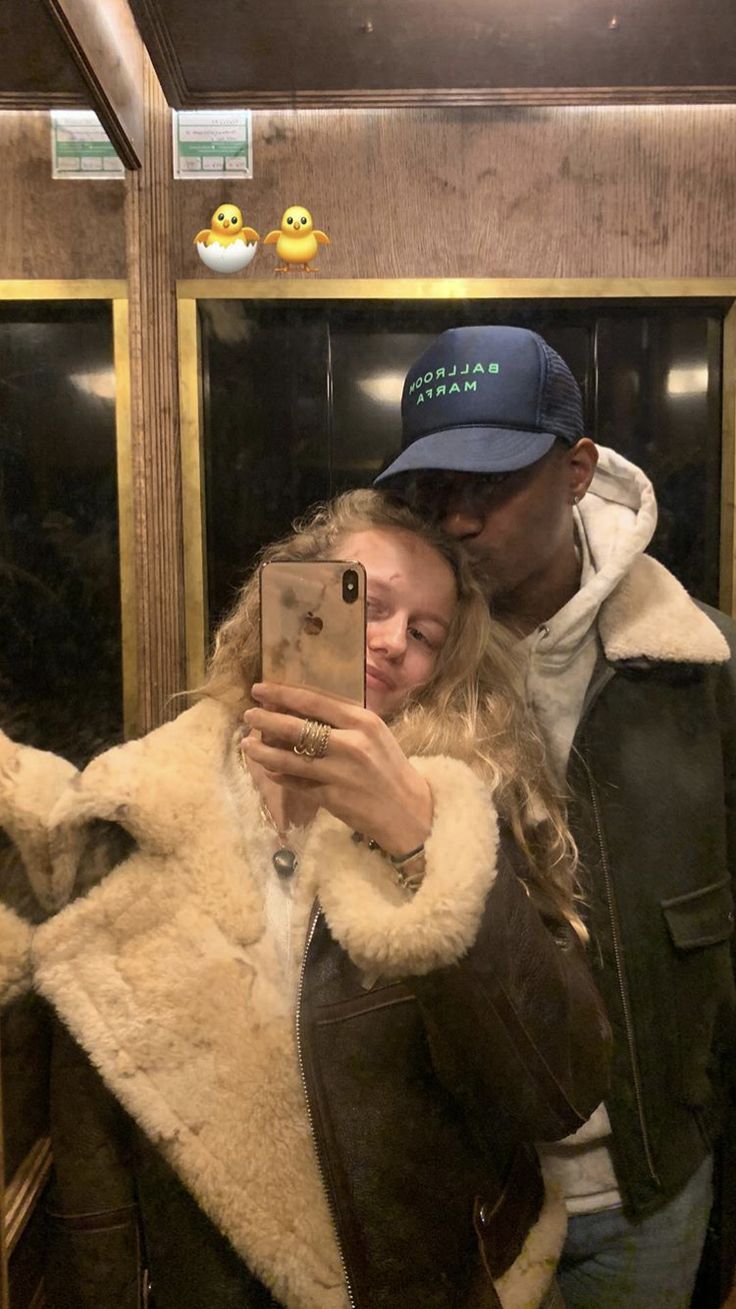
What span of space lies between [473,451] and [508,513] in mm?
61

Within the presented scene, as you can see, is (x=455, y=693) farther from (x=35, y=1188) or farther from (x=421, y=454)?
(x=35, y=1188)

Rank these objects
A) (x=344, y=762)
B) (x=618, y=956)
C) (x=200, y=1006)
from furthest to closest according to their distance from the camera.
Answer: (x=618, y=956)
(x=200, y=1006)
(x=344, y=762)

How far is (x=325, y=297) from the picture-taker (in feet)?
2.35

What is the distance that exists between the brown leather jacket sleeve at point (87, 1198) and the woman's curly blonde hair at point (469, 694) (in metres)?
0.30

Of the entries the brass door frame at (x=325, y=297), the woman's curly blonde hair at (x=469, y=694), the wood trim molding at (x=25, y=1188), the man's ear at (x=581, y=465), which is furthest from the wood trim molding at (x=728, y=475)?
the wood trim molding at (x=25, y=1188)

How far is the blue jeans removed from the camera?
72 centimetres

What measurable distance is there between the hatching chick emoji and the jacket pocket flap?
0.66m

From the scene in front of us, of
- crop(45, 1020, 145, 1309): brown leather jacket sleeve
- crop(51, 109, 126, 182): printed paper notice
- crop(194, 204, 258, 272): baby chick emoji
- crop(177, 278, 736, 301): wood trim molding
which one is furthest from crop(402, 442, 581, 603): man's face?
crop(45, 1020, 145, 1309): brown leather jacket sleeve

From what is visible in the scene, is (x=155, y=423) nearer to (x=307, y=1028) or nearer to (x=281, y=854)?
(x=281, y=854)

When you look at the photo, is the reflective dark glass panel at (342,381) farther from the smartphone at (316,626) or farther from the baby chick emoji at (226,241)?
the smartphone at (316,626)

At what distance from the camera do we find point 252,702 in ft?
2.13

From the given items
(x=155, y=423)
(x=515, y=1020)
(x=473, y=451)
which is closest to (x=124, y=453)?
(x=155, y=423)

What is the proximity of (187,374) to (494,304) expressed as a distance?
27 centimetres

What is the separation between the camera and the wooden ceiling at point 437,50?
0.68m
